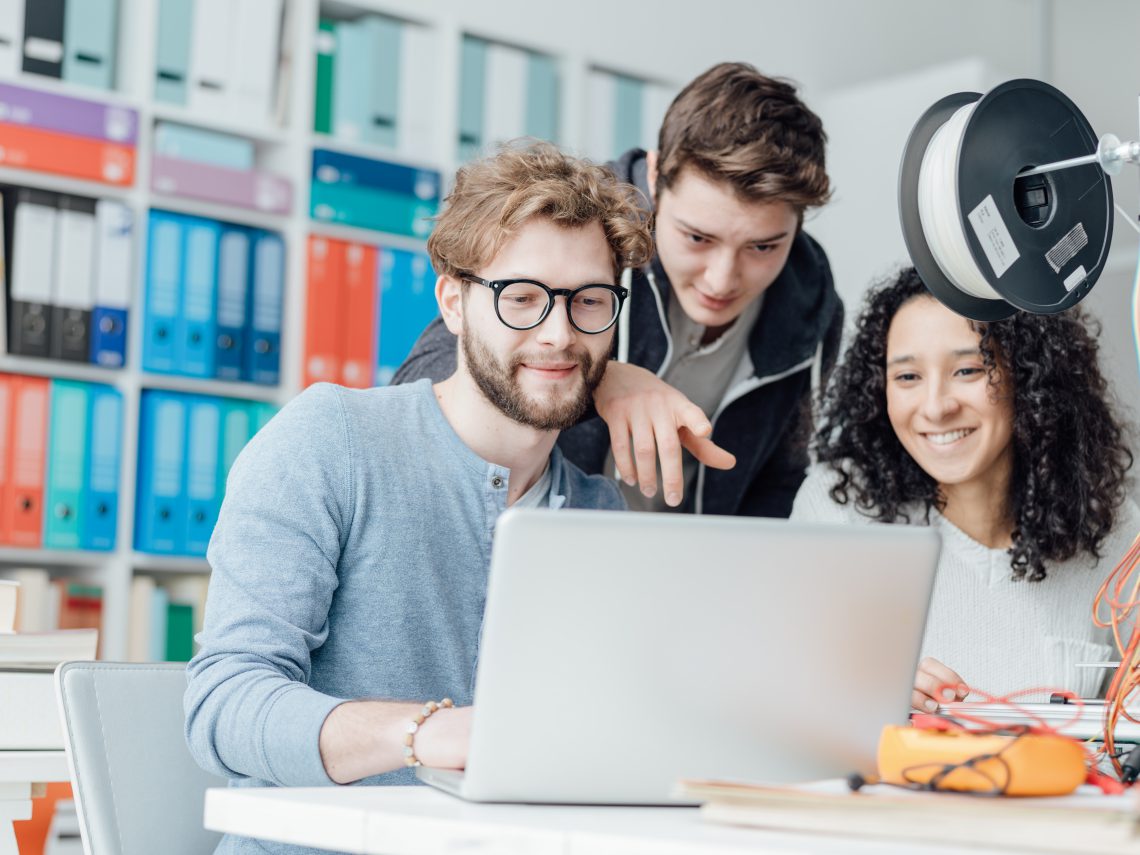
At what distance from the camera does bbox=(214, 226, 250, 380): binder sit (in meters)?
3.05

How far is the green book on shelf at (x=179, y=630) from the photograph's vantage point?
9.80 feet

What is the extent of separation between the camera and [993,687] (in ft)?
6.09

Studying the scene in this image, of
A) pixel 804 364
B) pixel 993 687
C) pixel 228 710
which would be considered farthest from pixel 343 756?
pixel 804 364

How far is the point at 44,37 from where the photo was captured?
9.42ft

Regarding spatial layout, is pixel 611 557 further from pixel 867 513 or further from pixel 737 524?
pixel 867 513

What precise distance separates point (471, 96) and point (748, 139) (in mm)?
1585

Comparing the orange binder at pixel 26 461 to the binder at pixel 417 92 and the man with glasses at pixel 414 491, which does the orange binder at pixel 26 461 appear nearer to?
the binder at pixel 417 92

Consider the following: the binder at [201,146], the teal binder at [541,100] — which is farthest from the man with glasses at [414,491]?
the teal binder at [541,100]

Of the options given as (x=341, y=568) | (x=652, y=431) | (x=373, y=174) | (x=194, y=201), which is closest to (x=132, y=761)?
(x=341, y=568)

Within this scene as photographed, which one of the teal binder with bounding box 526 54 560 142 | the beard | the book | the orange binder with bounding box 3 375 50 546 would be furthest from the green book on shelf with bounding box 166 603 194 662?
the book

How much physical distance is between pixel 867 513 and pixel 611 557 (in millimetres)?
1268

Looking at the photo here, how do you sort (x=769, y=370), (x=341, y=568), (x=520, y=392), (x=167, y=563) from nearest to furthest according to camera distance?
(x=341, y=568)
(x=520, y=392)
(x=769, y=370)
(x=167, y=563)

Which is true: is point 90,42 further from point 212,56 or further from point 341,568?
point 341,568

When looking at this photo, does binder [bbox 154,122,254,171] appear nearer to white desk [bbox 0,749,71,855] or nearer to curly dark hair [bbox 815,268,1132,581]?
curly dark hair [bbox 815,268,1132,581]
